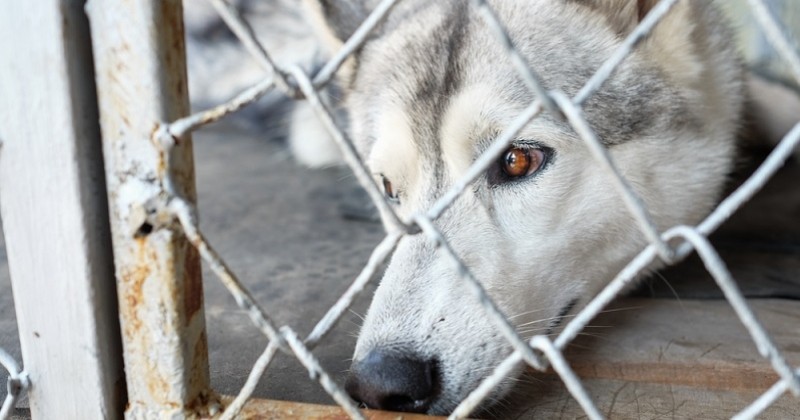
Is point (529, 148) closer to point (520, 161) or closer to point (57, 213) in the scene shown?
point (520, 161)

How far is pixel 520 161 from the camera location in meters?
1.80

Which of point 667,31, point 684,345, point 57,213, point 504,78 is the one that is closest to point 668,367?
point 684,345

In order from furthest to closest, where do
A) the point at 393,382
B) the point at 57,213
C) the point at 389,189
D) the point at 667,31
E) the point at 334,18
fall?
the point at 334,18
the point at 389,189
the point at 667,31
the point at 393,382
the point at 57,213

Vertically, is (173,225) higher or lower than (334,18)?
lower

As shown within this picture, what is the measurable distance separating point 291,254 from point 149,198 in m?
1.47

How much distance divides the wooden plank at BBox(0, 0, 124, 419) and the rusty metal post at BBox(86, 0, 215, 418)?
40 mm

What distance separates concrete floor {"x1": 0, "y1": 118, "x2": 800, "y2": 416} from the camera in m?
1.66

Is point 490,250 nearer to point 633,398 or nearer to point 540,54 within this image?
point 633,398

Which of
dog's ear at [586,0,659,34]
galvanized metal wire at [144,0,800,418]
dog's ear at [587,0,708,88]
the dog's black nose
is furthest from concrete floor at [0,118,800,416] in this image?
dog's ear at [586,0,659,34]

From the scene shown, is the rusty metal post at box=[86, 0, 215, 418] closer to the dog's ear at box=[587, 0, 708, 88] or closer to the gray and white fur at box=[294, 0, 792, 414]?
the gray and white fur at box=[294, 0, 792, 414]

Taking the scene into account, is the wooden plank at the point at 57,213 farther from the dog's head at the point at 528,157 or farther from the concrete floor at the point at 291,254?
the dog's head at the point at 528,157

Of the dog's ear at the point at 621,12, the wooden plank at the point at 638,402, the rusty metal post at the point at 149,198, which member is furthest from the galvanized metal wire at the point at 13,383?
the dog's ear at the point at 621,12

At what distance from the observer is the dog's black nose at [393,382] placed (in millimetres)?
1353

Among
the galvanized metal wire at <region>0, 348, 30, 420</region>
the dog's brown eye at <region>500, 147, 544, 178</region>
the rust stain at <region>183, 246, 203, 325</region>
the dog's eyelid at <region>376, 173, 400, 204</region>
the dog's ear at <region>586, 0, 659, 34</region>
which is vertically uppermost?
the dog's ear at <region>586, 0, 659, 34</region>
